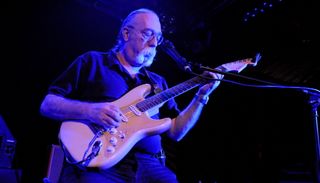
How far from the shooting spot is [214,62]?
488 centimetres

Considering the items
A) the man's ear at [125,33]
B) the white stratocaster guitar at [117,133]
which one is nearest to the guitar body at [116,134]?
the white stratocaster guitar at [117,133]

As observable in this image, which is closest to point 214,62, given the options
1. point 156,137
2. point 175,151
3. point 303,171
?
point 175,151

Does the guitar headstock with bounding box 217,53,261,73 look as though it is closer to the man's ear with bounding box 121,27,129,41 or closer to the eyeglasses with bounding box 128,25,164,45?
the eyeglasses with bounding box 128,25,164,45

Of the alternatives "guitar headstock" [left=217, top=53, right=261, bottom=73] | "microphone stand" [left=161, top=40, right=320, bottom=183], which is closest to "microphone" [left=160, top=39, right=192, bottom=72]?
"microphone stand" [left=161, top=40, right=320, bottom=183]

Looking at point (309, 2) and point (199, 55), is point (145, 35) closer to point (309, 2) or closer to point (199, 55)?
point (199, 55)

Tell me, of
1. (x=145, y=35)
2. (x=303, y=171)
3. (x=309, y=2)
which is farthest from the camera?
(x=309, y=2)

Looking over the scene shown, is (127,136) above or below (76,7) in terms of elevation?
below

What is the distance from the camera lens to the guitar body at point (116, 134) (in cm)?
206

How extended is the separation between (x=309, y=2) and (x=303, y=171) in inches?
84.9

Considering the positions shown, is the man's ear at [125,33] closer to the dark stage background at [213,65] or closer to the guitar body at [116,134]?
the guitar body at [116,134]

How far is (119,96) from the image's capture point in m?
2.53

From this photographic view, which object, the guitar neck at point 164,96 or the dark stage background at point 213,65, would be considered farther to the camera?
the dark stage background at point 213,65

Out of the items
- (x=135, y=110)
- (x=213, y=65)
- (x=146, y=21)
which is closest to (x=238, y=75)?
(x=135, y=110)

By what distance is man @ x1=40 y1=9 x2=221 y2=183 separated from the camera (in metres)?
2.18
